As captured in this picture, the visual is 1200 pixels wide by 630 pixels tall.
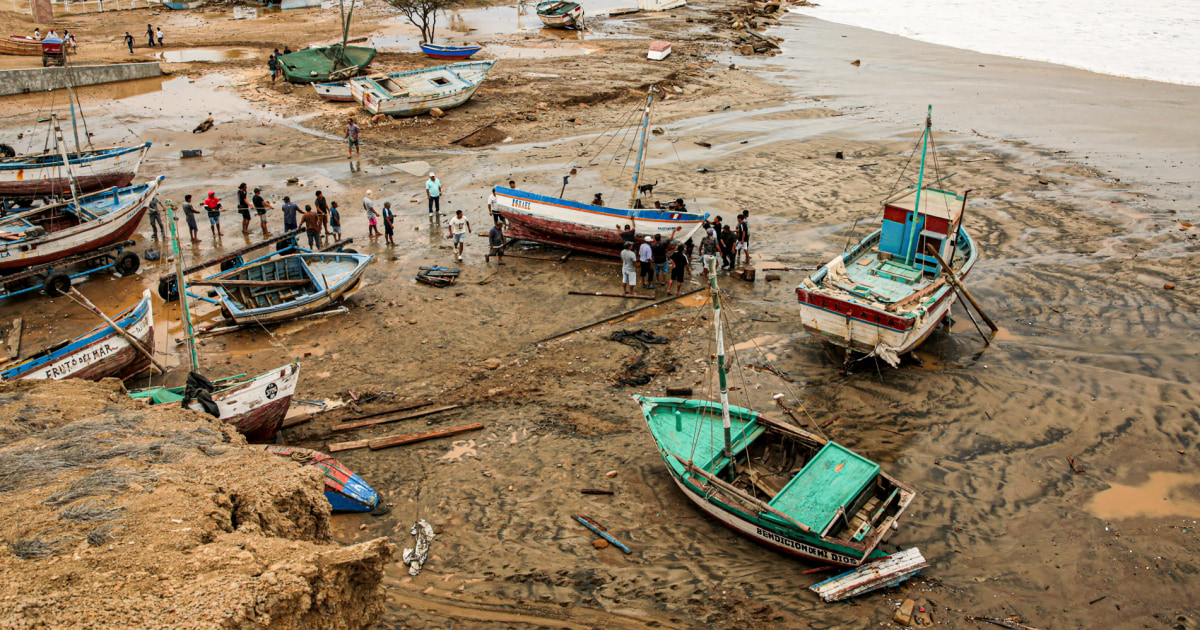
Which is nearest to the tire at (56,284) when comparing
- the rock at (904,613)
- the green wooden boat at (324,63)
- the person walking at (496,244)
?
the person walking at (496,244)

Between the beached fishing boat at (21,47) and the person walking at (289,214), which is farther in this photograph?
the beached fishing boat at (21,47)

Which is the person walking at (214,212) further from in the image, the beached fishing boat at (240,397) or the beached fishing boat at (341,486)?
the beached fishing boat at (341,486)

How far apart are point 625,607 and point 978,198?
18.8 m

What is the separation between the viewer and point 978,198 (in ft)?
73.8

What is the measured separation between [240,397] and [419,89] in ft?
79.4

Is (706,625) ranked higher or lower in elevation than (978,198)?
lower

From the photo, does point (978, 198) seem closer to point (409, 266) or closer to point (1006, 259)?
point (1006, 259)

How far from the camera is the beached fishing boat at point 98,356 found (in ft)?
42.8

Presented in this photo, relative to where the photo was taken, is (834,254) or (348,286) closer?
(348,286)

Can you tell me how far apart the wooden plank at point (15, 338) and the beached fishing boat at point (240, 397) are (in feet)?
17.5

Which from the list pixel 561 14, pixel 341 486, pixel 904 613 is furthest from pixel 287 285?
pixel 561 14

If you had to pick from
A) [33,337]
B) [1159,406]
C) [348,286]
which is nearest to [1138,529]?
[1159,406]

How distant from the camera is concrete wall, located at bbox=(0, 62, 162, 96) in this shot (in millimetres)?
34375

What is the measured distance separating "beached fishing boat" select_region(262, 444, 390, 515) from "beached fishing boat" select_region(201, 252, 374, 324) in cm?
628
